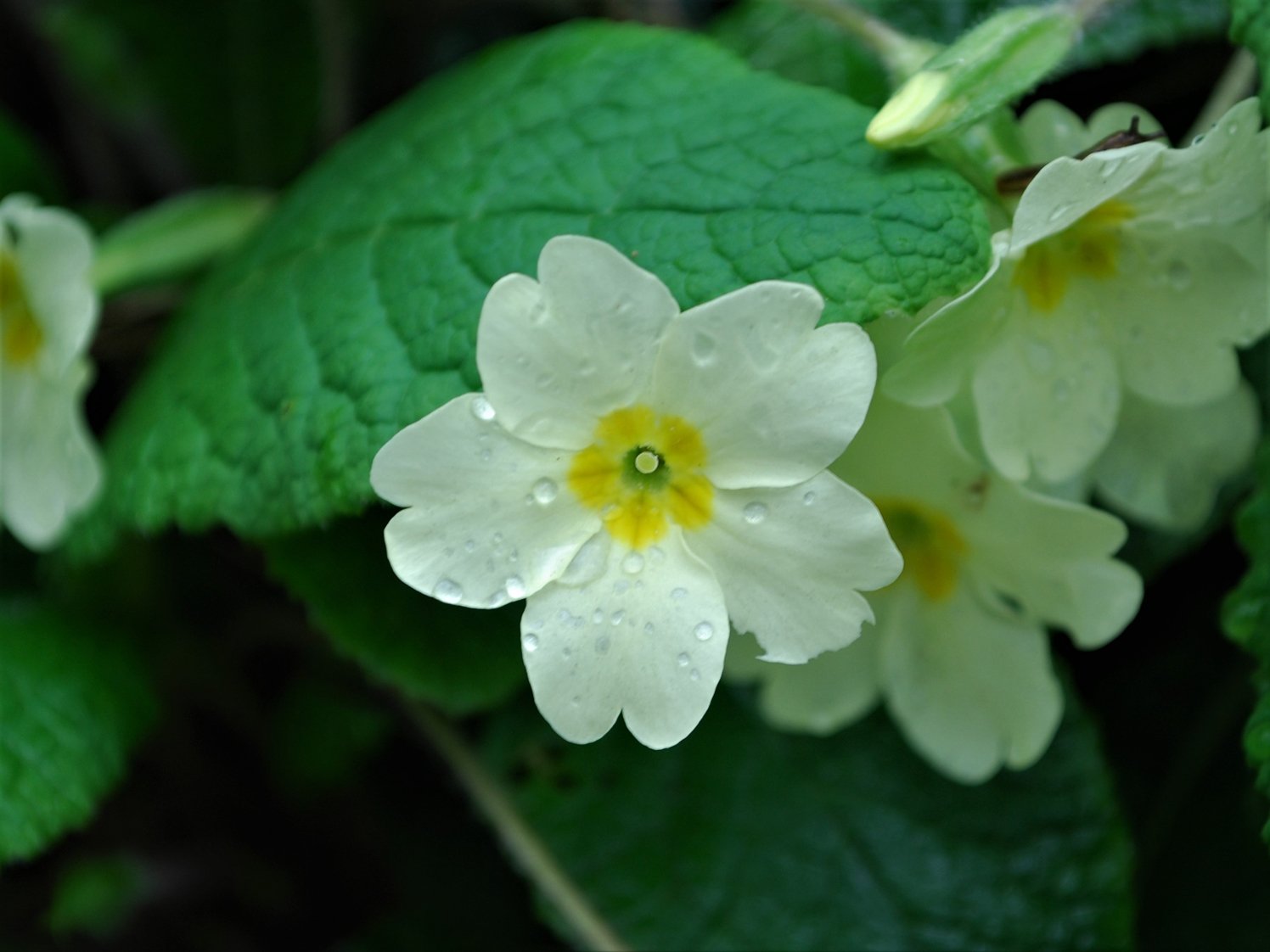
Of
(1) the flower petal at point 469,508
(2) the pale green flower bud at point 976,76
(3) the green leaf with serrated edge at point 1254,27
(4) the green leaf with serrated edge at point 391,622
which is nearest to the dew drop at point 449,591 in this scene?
(1) the flower petal at point 469,508

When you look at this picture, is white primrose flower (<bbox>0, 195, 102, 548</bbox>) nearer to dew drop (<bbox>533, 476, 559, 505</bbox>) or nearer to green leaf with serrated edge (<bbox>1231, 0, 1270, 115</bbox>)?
dew drop (<bbox>533, 476, 559, 505</bbox>)

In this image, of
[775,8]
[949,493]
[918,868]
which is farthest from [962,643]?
[775,8]

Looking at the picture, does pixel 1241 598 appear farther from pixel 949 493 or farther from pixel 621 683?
pixel 621 683

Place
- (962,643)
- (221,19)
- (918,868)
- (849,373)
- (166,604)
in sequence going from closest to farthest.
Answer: (849,373) → (962,643) → (918,868) → (166,604) → (221,19)

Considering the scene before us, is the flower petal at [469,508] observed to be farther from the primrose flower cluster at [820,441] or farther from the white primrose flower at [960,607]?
the white primrose flower at [960,607]

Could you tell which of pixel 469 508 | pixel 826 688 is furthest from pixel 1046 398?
pixel 469 508
